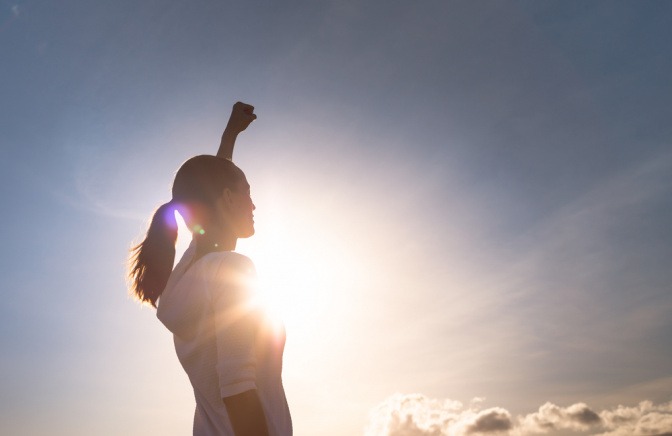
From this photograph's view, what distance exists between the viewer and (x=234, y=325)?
2.93m

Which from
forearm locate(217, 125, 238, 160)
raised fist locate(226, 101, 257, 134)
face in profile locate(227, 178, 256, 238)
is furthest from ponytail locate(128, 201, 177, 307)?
raised fist locate(226, 101, 257, 134)

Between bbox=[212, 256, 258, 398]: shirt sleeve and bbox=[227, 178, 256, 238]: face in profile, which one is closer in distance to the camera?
bbox=[212, 256, 258, 398]: shirt sleeve

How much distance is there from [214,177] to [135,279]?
111 cm

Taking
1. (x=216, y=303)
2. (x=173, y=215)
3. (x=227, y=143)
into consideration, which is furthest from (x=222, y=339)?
(x=227, y=143)

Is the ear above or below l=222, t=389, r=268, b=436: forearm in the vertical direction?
above

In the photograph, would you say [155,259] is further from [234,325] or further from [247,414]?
[247,414]

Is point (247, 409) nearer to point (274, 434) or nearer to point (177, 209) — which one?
point (274, 434)

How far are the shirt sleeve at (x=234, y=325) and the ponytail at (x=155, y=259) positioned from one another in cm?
100

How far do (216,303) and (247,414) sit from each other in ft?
2.42

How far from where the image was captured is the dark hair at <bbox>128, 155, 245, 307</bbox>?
3643 millimetres

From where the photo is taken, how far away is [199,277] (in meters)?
3.15

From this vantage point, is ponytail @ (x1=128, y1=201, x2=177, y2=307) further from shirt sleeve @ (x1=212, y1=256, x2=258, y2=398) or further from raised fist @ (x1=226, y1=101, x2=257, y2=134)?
raised fist @ (x1=226, y1=101, x2=257, y2=134)

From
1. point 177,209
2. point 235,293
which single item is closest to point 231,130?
point 177,209

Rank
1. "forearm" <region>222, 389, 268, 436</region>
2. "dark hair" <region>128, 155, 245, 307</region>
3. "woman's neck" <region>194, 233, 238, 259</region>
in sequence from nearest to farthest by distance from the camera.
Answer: "forearm" <region>222, 389, 268, 436</region> < "woman's neck" <region>194, 233, 238, 259</region> < "dark hair" <region>128, 155, 245, 307</region>
